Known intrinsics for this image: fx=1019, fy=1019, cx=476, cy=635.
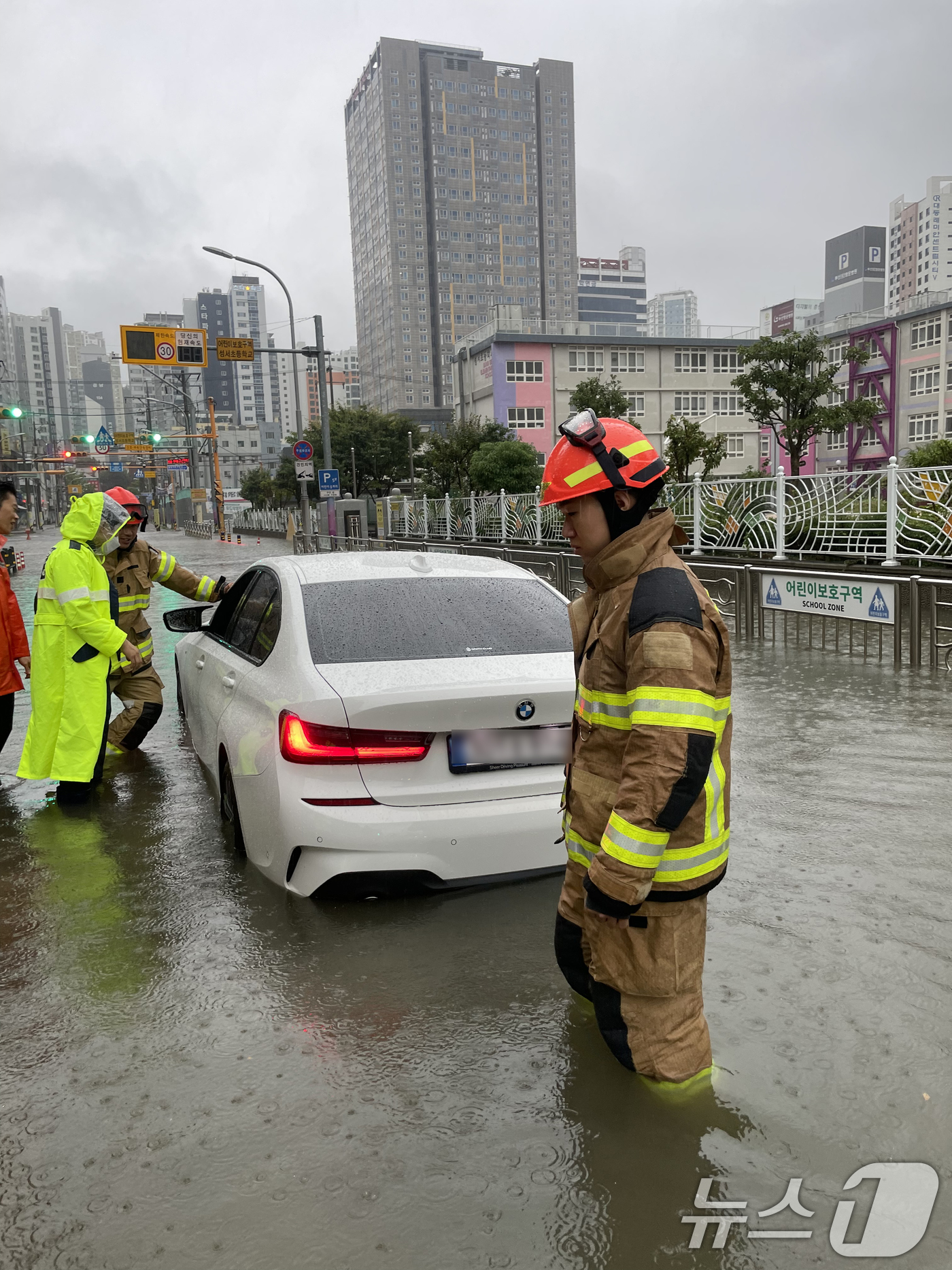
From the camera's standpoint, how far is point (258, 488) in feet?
326

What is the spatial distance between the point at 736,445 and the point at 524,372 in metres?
17.0

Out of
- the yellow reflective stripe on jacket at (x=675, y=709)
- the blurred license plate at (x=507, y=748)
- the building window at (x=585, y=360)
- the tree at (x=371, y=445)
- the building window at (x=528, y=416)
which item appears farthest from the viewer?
the building window at (x=585, y=360)

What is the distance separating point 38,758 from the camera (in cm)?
591

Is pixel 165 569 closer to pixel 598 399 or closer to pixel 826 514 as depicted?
pixel 826 514

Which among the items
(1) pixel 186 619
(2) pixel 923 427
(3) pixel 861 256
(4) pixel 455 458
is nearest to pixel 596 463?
(1) pixel 186 619

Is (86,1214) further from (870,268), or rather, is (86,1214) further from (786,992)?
(870,268)

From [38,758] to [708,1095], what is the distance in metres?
4.49

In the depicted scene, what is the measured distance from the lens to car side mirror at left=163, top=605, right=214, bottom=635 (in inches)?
238

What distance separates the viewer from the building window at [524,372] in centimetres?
7019

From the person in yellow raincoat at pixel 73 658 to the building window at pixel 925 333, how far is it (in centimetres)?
6603

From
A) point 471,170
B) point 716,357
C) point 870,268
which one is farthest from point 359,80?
point 716,357

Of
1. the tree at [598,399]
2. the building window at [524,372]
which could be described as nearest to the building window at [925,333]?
the building window at [524,372]

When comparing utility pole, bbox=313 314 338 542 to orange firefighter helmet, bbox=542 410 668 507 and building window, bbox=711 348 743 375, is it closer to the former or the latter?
orange firefighter helmet, bbox=542 410 668 507

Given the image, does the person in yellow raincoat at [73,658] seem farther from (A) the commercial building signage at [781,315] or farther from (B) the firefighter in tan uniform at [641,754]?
(A) the commercial building signage at [781,315]
